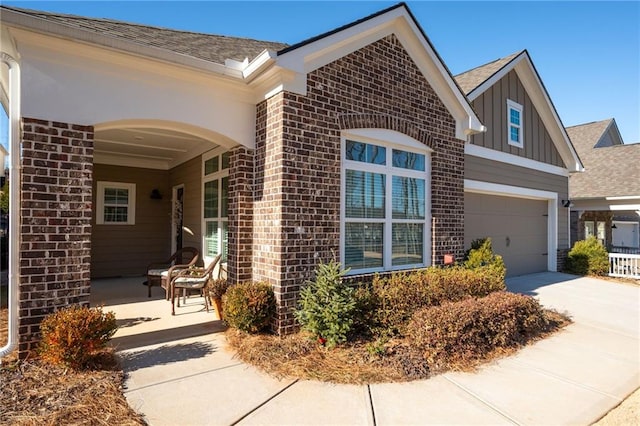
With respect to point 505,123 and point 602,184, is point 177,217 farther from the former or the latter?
point 602,184

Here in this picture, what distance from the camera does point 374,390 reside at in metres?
3.67

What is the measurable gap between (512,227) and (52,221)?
10.7 meters

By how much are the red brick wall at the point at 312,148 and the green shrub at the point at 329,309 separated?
37 centimetres

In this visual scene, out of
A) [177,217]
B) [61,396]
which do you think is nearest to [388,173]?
[61,396]

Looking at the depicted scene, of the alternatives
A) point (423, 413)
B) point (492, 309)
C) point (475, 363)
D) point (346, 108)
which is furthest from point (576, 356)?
point (346, 108)

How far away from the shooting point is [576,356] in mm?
4805

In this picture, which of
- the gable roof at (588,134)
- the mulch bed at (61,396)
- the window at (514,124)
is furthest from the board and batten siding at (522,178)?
the gable roof at (588,134)

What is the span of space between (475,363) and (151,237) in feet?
28.2

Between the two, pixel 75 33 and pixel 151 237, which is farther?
pixel 151 237

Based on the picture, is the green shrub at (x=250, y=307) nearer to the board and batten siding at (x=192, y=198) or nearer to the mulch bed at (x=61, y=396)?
the mulch bed at (x=61, y=396)

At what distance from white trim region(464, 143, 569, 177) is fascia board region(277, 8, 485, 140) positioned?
4.90ft

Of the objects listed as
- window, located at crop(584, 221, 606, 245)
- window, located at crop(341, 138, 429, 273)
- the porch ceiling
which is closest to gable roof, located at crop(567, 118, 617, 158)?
window, located at crop(584, 221, 606, 245)

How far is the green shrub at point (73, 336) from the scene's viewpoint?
3682 mm

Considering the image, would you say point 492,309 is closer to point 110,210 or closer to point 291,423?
point 291,423
